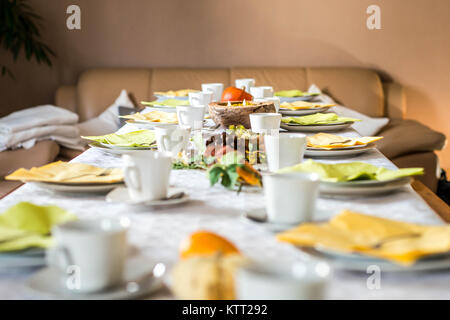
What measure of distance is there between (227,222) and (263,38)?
11.3ft

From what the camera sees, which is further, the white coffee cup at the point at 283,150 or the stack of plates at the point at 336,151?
the stack of plates at the point at 336,151

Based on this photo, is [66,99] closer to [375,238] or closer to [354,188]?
[354,188]

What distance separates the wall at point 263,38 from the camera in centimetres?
410

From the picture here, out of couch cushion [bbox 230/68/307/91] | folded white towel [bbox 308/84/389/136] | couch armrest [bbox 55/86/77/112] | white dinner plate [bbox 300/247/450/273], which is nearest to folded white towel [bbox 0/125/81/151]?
couch armrest [bbox 55/86/77/112]

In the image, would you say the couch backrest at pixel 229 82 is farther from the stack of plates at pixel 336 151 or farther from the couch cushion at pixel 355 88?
the stack of plates at pixel 336 151

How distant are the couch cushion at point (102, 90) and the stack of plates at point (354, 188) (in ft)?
10.1

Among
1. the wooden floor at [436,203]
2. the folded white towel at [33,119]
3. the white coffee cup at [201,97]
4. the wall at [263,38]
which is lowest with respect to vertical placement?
the wooden floor at [436,203]

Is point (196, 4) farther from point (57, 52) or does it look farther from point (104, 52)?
point (57, 52)

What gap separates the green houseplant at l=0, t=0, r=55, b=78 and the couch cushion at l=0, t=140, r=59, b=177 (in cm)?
100

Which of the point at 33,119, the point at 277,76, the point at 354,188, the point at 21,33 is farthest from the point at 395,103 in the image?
the point at 354,188

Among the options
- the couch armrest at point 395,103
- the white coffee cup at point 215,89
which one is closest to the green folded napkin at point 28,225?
the white coffee cup at point 215,89

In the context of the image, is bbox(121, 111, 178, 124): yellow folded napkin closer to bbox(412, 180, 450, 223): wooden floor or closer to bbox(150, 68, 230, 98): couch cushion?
bbox(412, 180, 450, 223): wooden floor

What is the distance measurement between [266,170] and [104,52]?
3.22 meters

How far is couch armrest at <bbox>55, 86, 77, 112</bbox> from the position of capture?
405cm
